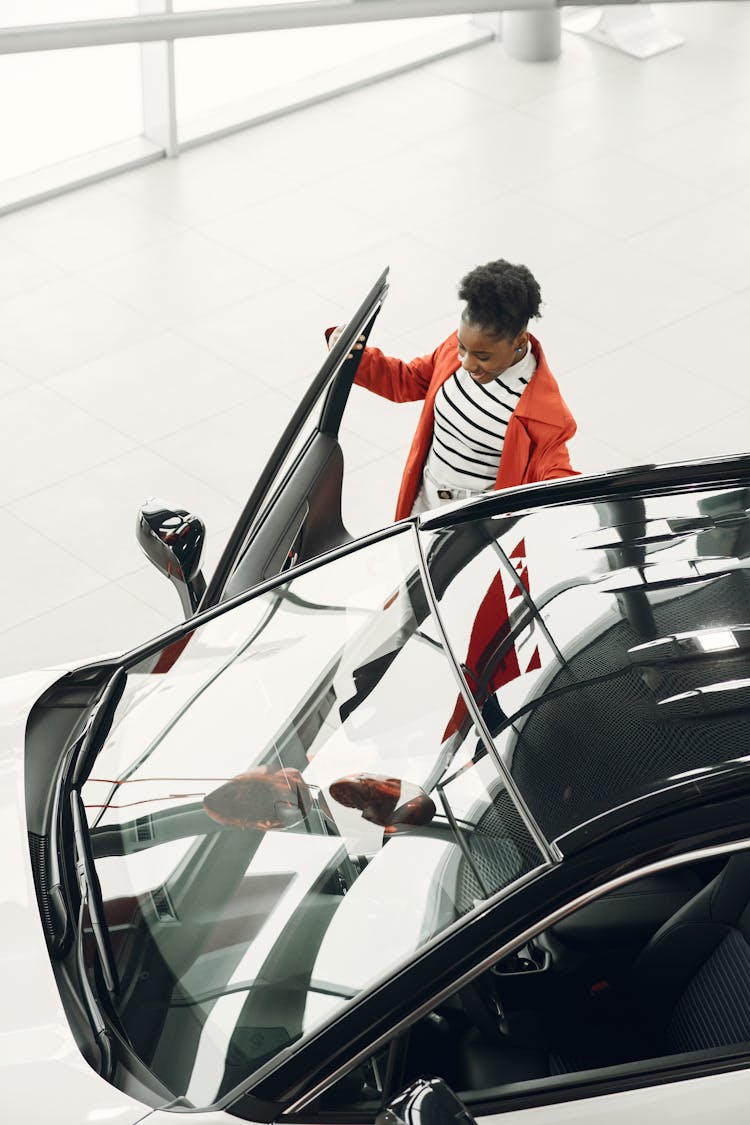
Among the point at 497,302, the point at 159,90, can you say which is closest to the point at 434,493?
the point at 497,302

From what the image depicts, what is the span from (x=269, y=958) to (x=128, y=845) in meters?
Answer: 0.41

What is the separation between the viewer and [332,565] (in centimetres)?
303

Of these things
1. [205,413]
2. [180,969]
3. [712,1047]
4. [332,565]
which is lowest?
[205,413]

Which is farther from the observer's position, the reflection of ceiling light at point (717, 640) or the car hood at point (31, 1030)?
the reflection of ceiling light at point (717, 640)

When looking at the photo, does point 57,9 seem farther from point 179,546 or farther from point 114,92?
point 179,546

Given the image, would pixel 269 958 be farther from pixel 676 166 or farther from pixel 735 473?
pixel 676 166

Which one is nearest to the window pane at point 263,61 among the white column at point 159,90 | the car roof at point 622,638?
the white column at point 159,90

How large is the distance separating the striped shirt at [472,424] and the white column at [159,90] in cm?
447

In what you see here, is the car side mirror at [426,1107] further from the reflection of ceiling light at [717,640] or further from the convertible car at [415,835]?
the reflection of ceiling light at [717,640]

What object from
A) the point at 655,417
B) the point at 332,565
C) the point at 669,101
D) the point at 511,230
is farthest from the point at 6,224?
the point at 332,565

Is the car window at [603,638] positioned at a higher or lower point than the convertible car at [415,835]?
higher

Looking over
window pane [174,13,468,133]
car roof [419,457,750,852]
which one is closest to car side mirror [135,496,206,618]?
car roof [419,457,750,852]

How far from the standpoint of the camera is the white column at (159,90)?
7.54 meters

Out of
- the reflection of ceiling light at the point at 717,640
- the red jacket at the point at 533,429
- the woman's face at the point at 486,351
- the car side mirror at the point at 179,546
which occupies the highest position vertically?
the woman's face at the point at 486,351
